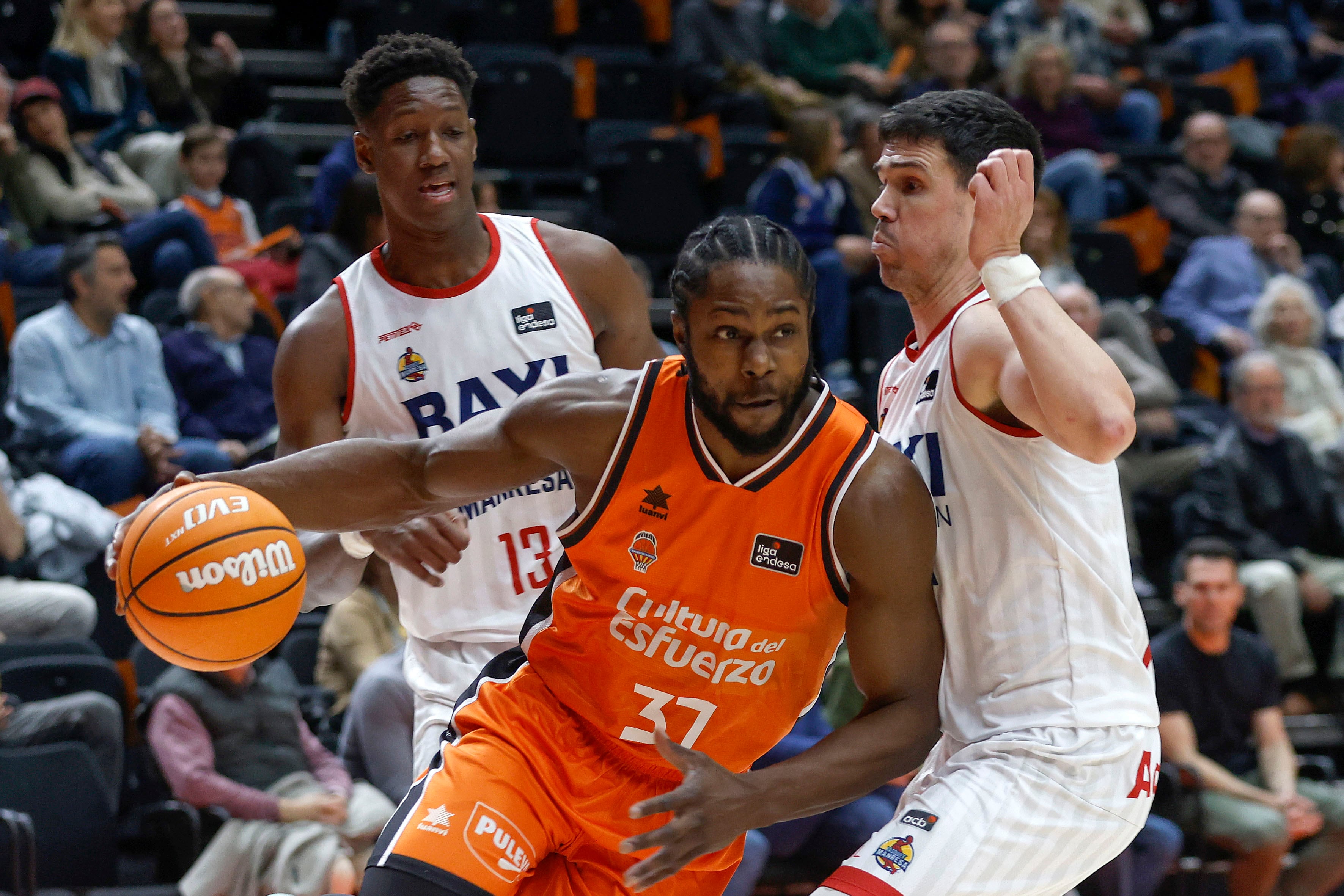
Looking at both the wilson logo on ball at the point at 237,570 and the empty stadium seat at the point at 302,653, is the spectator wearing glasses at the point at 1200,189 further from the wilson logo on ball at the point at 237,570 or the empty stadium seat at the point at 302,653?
the wilson logo on ball at the point at 237,570

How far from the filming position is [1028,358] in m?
2.73

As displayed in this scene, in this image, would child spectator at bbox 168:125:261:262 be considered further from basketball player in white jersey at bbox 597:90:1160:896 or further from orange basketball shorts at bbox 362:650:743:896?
basketball player in white jersey at bbox 597:90:1160:896

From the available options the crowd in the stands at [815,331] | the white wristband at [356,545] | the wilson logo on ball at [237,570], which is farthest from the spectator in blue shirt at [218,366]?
the wilson logo on ball at [237,570]

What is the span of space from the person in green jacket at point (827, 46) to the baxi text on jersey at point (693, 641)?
887 cm

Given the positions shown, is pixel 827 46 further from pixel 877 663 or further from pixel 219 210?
pixel 877 663

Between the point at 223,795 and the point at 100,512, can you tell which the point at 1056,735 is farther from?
the point at 100,512

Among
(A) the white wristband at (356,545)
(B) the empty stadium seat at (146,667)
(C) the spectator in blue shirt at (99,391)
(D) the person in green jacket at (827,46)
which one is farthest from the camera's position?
(D) the person in green jacket at (827,46)

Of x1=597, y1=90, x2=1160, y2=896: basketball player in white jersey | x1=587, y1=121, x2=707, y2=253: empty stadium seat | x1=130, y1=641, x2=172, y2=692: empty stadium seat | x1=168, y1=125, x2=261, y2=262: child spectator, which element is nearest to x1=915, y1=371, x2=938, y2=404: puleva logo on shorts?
x1=597, y1=90, x2=1160, y2=896: basketball player in white jersey

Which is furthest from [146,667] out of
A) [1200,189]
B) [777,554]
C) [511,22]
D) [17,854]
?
[1200,189]

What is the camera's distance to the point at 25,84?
340 inches

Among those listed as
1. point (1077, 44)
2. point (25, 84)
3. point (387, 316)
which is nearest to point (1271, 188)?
point (1077, 44)

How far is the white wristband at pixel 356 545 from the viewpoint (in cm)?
355

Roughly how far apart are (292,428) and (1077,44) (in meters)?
9.80

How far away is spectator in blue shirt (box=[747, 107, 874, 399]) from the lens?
878cm
